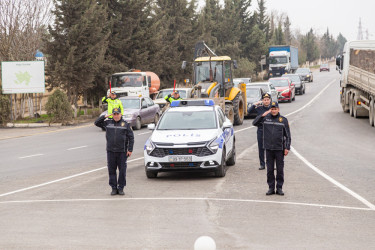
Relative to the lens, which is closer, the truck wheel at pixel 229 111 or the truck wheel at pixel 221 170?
the truck wheel at pixel 221 170

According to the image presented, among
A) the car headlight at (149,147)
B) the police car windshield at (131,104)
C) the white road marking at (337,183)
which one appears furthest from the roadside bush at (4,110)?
the car headlight at (149,147)

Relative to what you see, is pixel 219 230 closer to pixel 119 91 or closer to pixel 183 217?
pixel 183 217

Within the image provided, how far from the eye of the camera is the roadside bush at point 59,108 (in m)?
33.2

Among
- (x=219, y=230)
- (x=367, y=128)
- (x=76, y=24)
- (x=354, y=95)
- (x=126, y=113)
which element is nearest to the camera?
(x=219, y=230)

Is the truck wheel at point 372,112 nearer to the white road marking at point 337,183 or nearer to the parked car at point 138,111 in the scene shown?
the white road marking at point 337,183

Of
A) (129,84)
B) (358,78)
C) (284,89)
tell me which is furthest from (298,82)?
(358,78)

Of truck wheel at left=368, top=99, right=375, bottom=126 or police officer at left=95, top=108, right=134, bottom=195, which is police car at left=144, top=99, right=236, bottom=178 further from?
truck wheel at left=368, top=99, right=375, bottom=126

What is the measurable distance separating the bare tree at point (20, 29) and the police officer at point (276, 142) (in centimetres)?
2943

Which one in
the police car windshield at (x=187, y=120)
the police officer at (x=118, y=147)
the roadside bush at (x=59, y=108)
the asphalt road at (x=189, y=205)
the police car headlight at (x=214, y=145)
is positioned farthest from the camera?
the roadside bush at (x=59, y=108)

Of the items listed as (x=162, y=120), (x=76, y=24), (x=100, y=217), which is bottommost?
(x=100, y=217)

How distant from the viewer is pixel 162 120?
571 inches

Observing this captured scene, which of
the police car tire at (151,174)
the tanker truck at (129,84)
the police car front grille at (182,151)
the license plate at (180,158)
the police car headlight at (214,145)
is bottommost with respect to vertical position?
the police car tire at (151,174)

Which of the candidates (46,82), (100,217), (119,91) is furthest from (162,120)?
(46,82)

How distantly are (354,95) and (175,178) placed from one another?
1989 centimetres
